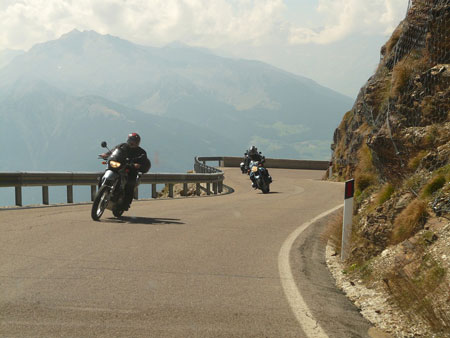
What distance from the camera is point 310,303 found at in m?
6.01

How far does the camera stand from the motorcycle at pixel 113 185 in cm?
1178

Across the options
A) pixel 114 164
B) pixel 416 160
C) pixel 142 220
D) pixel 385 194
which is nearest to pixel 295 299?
pixel 385 194

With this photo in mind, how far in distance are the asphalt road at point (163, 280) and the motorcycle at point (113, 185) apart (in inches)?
12.3

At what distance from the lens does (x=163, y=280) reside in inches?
261

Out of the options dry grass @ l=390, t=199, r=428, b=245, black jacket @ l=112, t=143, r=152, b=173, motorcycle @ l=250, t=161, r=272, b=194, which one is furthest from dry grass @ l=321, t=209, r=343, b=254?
motorcycle @ l=250, t=161, r=272, b=194

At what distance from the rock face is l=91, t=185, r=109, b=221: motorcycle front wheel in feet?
15.9

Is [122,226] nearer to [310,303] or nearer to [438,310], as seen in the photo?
[310,303]

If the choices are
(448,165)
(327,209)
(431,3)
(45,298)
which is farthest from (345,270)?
(327,209)

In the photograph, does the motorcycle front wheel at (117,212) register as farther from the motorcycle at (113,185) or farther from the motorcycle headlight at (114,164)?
the motorcycle headlight at (114,164)

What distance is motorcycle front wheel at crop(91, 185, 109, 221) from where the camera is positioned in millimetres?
11703

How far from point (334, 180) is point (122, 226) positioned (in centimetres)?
2424

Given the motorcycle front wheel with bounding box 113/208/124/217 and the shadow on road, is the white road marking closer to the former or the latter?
the shadow on road

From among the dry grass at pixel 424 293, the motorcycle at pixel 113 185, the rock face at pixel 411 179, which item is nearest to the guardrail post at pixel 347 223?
the rock face at pixel 411 179

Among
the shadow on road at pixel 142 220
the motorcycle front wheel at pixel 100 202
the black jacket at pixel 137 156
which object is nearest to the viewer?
the motorcycle front wheel at pixel 100 202
